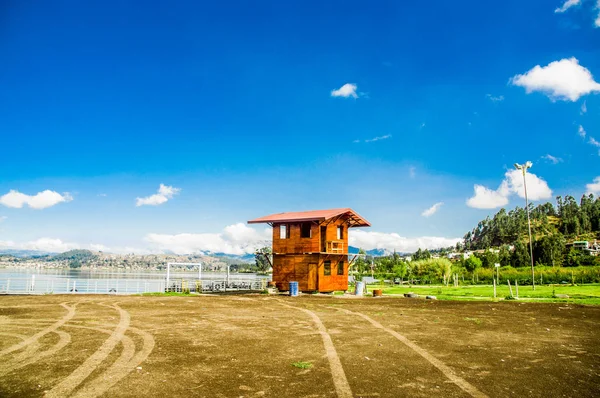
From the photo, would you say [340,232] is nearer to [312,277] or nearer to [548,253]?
[312,277]

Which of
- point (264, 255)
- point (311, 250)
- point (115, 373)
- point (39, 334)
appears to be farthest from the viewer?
point (264, 255)

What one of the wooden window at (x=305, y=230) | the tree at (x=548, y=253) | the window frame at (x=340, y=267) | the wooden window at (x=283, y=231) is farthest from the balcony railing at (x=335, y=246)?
the tree at (x=548, y=253)

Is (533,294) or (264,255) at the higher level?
(264,255)

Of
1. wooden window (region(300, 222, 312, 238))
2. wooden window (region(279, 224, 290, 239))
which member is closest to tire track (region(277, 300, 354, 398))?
wooden window (region(300, 222, 312, 238))

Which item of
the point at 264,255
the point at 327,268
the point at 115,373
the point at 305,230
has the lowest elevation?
the point at 115,373

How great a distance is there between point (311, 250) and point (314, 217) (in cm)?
309

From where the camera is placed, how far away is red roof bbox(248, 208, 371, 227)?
37856mm

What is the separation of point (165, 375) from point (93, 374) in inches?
57.7

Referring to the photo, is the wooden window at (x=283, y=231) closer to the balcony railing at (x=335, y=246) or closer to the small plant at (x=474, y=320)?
the balcony railing at (x=335, y=246)

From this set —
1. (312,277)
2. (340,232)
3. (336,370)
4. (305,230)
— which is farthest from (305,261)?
(336,370)

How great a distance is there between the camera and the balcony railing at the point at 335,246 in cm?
3841

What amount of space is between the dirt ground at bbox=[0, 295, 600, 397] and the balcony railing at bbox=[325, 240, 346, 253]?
Answer: 20253mm

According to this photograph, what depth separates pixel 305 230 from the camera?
3884 centimetres

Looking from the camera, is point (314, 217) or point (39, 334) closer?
point (39, 334)
